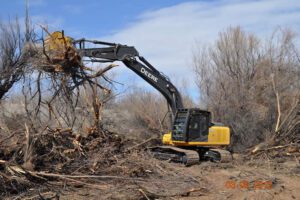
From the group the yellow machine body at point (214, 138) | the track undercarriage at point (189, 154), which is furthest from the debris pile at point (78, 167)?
the yellow machine body at point (214, 138)

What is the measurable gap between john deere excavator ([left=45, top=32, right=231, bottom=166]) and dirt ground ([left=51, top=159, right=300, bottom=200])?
89 cm

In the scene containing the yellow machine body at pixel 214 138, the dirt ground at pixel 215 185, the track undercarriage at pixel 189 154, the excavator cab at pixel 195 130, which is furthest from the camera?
the yellow machine body at pixel 214 138

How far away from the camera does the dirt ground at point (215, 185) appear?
928 cm

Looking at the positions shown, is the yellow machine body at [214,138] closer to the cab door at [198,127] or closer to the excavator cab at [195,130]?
the excavator cab at [195,130]

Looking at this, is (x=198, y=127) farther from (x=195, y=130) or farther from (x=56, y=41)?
(x=56, y=41)

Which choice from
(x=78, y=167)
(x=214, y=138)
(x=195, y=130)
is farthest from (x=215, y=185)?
(x=214, y=138)

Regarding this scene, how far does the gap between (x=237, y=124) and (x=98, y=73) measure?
11850 millimetres

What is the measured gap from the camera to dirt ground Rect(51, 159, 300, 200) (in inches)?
365

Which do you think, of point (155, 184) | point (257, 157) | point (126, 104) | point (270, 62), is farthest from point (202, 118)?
point (126, 104)

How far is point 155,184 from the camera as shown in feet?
33.2

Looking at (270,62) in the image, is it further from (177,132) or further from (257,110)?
(177,132)

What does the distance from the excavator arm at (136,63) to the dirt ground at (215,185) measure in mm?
2956

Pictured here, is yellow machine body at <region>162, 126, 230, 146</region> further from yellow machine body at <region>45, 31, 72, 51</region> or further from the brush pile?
yellow machine body at <region>45, 31, 72, 51</region>

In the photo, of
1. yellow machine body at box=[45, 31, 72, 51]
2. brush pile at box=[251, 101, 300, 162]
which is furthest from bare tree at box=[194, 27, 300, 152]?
yellow machine body at box=[45, 31, 72, 51]
